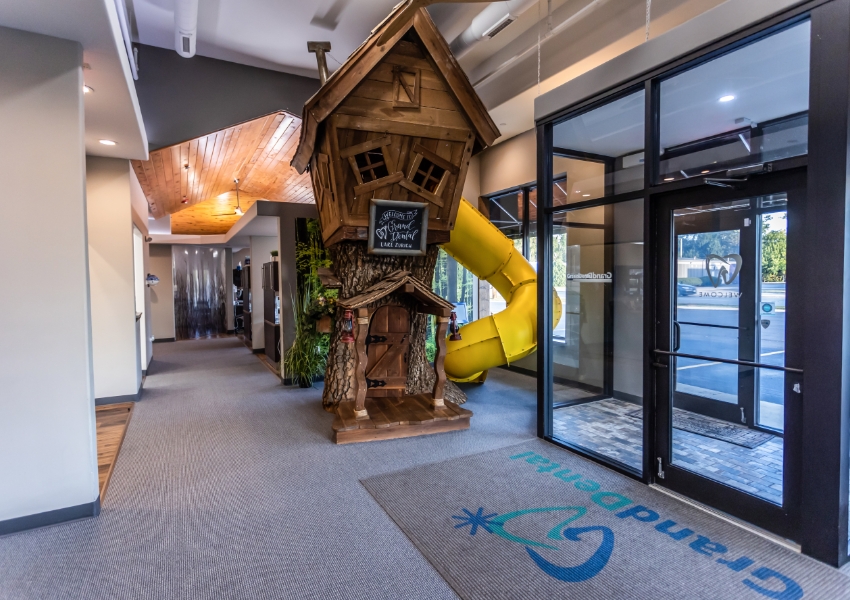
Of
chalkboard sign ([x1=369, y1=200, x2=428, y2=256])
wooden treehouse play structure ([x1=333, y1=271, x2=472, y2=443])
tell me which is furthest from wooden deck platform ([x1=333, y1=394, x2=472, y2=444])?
chalkboard sign ([x1=369, y1=200, x2=428, y2=256])

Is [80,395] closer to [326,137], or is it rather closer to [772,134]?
[326,137]

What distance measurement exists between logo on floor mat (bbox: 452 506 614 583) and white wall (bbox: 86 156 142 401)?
478 centimetres

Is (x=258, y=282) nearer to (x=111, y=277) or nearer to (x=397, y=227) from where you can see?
(x=111, y=277)

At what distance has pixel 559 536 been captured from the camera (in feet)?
8.52

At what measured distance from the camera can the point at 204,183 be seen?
8430 millimetres

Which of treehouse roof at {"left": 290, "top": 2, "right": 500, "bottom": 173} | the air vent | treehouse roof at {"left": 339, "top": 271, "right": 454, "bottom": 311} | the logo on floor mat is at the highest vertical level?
the air vent

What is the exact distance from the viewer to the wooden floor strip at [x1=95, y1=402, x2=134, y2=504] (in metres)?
3.54

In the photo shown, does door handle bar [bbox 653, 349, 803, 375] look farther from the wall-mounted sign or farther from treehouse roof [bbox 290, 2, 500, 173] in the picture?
treehouse roof [bbox 290, 2, 500, 173]

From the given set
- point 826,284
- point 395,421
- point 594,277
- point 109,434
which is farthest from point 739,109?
point 109,434

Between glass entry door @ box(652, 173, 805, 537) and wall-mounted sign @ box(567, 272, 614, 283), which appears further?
wall-mounted sign @ box(567, 272, 614, 283)

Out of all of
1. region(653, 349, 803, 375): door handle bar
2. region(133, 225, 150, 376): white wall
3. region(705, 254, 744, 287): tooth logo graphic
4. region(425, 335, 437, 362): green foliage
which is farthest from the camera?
region(133, 225, 150, 376): white wall

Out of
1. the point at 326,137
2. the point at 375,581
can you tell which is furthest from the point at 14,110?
the point at 375,581

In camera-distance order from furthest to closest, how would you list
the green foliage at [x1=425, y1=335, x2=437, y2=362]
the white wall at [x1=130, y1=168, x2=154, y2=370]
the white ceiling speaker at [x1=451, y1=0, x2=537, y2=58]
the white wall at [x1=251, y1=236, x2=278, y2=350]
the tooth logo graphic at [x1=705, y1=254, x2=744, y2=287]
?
the white wall at [x1=251, y1=236, x2=278, y2=350], the green foliage at [x1=425, y1=335, x2=437, y2=362], the white wall at [x1=130, y1=168, x2=154, y2=370], the white ceiling speaker at [x1=451, y1=0, x2=537, y2=58], the tooth logo graphic at [x1=705, y1=254, x2=744, y2=287]

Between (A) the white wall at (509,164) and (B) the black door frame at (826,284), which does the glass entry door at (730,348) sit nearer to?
(B) the black door frame at (826,284)
